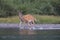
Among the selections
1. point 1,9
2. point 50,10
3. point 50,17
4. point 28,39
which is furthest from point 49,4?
point 28,39

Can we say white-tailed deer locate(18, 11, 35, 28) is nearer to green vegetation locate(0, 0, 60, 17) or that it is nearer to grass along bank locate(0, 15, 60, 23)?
grass along bank locate(0, 15, 60, 23)

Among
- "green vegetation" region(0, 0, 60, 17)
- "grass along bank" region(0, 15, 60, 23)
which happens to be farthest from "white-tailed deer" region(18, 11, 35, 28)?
"green vegetation" region(0, 0, 60, 17)

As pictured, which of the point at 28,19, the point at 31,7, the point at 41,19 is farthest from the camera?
the point at 31,7

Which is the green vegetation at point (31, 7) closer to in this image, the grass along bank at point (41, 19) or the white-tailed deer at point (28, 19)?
the grass along bank at point (41, 19)

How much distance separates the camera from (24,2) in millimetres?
22812

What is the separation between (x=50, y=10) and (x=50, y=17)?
5.50 feet

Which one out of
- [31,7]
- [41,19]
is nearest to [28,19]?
[41,19]

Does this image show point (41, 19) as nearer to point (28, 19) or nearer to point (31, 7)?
point (28, 19)

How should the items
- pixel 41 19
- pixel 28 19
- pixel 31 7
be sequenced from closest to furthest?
pixel 28 19 → pixel 41 19 → pixel 31 7

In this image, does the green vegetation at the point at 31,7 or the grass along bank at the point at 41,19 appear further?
the green vegetation at the point at 31,7

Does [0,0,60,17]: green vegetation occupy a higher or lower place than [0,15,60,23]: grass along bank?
higher

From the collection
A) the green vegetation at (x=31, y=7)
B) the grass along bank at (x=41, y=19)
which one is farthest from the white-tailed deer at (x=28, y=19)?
the green vegetation at (x=31, y=7)

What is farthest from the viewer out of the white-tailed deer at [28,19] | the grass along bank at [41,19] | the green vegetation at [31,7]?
the green vegetation at [31,7]

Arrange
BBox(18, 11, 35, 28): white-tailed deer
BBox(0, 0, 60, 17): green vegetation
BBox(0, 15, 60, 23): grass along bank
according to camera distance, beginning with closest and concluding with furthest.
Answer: BBox(18, 11, 35, 28): white-tailed deer, BBox(0, 15, 60, 23): grass along bank, BBox(0, 0, 60, 17): green vegetation
